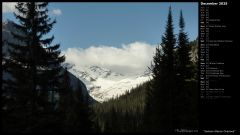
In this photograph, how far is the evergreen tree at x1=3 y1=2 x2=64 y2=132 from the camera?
25.8m

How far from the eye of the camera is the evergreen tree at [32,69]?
2577 centimetres

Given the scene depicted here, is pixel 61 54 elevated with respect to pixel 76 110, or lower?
elevated

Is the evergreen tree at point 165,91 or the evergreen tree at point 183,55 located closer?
the evergreen tree at point 165,91

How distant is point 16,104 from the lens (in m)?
25.9

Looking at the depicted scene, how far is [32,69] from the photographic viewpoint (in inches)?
1029

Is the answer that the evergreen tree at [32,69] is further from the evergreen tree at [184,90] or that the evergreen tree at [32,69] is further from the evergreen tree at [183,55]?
the evergreen tree at [183,55]

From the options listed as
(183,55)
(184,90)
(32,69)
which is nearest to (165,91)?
(184,90)

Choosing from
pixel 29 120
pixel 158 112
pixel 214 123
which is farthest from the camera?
pixel 158 112

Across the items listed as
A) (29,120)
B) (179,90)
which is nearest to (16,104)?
(29,120)

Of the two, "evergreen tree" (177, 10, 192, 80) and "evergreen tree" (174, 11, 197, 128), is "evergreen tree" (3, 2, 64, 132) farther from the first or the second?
"evergreen tree" (177, 10, 192, 80)

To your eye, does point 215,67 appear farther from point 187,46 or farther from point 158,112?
point 187,46

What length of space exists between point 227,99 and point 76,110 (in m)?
26.8

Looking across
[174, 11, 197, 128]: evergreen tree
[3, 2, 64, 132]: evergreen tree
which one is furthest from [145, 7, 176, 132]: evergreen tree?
[3, 2, 64, 132]: evergreen tree

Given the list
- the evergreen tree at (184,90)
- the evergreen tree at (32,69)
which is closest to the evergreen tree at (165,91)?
the evergreen tree at (184,90)
